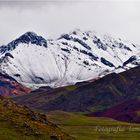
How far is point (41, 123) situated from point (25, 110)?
16.4m

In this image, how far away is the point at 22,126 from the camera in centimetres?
15125

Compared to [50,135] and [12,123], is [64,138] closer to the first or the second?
[50,135]

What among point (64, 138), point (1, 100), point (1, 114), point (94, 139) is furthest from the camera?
point (94, 139)

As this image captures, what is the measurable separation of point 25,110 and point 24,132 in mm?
34667

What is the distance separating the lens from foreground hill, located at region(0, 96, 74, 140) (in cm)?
14298

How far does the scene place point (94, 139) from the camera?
655ft

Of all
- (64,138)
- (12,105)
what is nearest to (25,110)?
(12,105)

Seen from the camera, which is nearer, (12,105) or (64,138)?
(64,138)

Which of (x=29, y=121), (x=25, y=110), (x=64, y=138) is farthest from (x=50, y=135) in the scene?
(x=25, y=110)

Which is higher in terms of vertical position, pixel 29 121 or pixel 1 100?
pixel 1 100

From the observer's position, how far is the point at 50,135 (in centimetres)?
14725

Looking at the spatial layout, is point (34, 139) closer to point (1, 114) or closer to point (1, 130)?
point (1, 130)

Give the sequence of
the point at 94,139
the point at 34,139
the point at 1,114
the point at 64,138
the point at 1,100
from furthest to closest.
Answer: the point at 94,139, the point at 1,100, the point at 1,114, the point at 64,138, the point at 34,139

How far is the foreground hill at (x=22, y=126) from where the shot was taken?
142975mm
